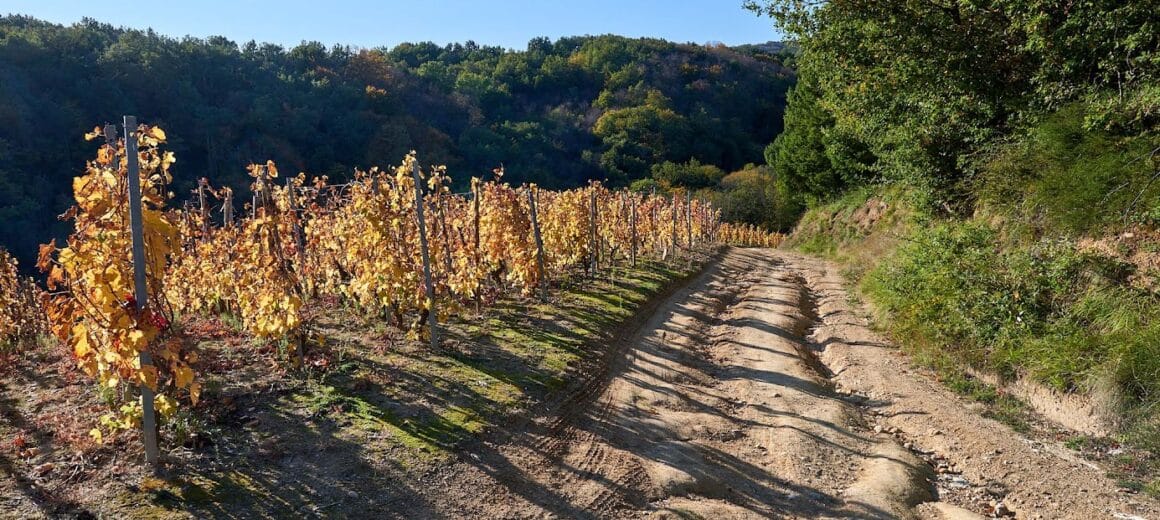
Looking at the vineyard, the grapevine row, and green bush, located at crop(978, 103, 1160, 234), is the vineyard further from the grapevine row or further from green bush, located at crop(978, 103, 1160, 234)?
green bush, located at crop(978, 103, 1160, 234)

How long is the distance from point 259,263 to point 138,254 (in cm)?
228

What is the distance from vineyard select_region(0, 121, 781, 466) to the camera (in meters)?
4.04

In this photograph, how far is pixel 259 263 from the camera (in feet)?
20.7

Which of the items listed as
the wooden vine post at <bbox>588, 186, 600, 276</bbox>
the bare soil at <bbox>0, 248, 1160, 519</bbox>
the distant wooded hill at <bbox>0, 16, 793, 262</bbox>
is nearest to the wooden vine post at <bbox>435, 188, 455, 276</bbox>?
the bare soil at <bbox>0, 248, 1160, 519</bbox>

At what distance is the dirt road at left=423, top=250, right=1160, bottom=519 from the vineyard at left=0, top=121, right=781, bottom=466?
2347 millimetres

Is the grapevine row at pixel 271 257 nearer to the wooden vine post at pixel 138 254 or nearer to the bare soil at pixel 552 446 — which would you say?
the wooden vine post at pixel 138 254

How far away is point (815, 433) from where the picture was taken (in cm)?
581

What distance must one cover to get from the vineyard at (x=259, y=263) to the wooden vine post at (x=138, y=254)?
1cm

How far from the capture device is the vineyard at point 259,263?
4043 mm

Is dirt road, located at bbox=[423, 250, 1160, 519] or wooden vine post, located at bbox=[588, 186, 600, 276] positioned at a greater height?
wooden vine post, located at bbox=[588, 186, 600, 276]

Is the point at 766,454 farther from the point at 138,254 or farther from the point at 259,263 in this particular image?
the point at 259,263

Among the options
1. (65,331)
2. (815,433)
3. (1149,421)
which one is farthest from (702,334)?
(65,331)

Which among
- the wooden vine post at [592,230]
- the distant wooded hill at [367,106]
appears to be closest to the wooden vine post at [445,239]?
the wooden vine post at [592,230]

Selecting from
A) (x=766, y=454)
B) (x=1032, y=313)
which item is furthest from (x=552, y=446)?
(x=1032, y=313)
